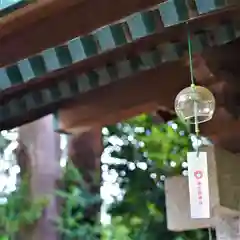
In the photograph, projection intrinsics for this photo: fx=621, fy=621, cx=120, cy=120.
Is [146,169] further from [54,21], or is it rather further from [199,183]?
[54,21]

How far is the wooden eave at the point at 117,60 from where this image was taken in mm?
1475

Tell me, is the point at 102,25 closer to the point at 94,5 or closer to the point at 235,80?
the point at 94,5

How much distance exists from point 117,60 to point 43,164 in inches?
25.9

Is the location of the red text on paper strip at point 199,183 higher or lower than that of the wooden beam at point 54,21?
lower

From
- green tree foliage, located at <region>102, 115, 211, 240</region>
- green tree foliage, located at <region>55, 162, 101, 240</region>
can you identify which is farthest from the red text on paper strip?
green tree foliage, located at <region>102, 115, 211, 240</region>

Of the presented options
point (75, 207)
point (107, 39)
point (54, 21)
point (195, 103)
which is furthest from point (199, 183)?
point (75, 207)

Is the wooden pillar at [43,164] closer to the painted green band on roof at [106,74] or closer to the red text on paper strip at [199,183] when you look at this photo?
A: the painted green band on roof at [106,74]

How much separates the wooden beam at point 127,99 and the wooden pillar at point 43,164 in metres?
0.20

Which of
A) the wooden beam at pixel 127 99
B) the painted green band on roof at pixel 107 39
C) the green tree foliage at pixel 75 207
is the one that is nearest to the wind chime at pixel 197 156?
the painted green band on roof at pixel 107 39

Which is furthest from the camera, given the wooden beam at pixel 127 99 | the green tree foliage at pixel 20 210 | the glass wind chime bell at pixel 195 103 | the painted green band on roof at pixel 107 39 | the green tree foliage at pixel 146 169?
the green tree foliage at pixel 146 169

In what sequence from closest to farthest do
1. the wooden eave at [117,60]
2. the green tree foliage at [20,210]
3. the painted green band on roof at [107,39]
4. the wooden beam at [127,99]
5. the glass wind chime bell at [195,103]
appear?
the painted green band on roof at [107,39]
the wooden eave at [117,60]
the glass wind chime bell at [195,103]
the wooden beam at [127,99]
the green tree foliage at [20,210]

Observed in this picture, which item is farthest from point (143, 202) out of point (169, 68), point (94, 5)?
point (94, 5)

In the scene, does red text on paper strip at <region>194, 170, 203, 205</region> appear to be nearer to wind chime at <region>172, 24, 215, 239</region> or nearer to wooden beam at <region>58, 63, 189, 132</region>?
wind chime at <region>172, 24, 215, 239</region>

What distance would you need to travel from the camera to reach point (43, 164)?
2.33m
